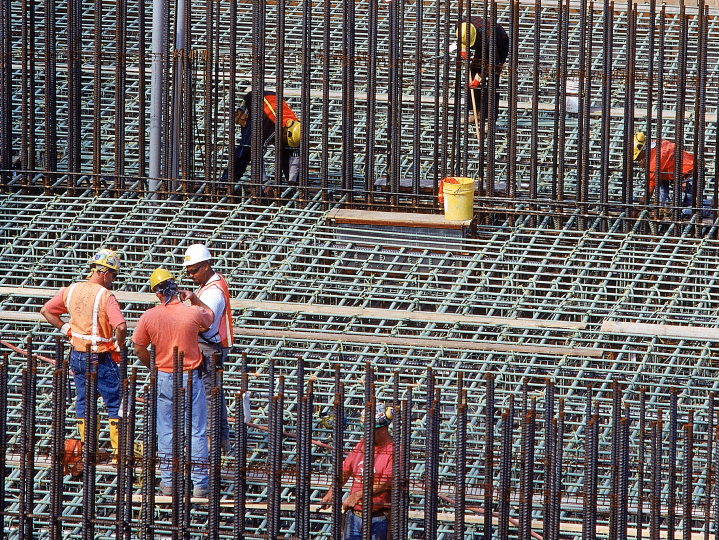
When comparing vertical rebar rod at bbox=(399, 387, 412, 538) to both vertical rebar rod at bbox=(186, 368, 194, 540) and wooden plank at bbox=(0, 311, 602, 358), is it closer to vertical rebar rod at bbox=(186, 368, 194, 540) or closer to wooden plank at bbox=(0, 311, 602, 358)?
vertical rebar rod at bbox=(186, 368, 194, 540)

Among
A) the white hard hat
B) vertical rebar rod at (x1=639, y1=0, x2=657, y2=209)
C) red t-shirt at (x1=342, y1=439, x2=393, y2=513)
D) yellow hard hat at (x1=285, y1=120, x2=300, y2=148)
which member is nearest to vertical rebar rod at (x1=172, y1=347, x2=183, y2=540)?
red t-shirt at (x1=342, y1=439, x2=393, y2=513)

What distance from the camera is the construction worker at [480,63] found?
17.8 meters

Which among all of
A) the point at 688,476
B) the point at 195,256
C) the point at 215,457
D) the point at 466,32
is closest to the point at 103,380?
the point at 195,256

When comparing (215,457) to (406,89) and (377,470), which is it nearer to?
(377,470)

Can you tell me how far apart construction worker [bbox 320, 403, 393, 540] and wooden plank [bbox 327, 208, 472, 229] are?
5.12 metres

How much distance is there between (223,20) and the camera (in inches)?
869

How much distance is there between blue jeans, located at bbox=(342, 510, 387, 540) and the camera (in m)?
11.4

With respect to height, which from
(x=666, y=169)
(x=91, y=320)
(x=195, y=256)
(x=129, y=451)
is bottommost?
(x=129, y=451)

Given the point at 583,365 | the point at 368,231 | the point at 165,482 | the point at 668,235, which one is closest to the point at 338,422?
the point at 165,482

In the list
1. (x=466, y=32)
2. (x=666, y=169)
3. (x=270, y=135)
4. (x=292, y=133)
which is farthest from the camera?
(x=270, y=135)

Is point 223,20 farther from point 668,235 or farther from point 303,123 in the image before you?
point 668,235

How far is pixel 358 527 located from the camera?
452 inches

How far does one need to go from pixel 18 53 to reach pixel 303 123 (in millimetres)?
4345

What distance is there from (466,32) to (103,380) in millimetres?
7001
